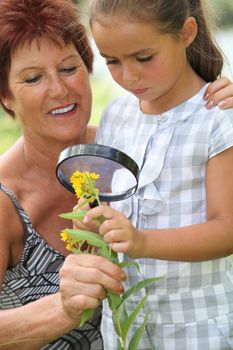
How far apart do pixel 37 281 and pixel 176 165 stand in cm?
93

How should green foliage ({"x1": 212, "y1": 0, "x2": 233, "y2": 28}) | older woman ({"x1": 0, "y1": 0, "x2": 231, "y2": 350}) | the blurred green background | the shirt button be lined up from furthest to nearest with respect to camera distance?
green foliage ({"x1": 212, "y1": 0, "x2": 233, "y2": 28}) < the blurred green background < older woman ({"x1": 0, "y1": 0, "x2": 231, "y2": 350}) < the shirt button

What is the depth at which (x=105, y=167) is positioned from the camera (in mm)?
2887

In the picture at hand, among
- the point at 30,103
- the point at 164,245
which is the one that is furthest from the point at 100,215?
the point at 30,103

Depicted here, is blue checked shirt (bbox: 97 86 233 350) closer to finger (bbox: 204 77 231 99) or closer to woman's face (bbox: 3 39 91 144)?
finger (bbox: 204 77 231 99)

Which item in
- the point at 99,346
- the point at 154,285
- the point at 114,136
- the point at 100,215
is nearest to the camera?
the point at 100,215

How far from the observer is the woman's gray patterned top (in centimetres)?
358

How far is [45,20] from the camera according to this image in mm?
3439

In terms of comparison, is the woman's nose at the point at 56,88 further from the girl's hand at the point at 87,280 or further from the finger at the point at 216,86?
the girl's hand at the point at 87,280

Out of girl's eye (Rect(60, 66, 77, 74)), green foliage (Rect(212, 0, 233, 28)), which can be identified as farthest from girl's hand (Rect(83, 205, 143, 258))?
green foliage (Rect(212, 0, 233, 28))

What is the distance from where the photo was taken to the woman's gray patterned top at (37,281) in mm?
3576

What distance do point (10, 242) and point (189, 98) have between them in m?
0.90

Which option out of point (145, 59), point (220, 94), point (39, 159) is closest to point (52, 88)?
point (39, 159)

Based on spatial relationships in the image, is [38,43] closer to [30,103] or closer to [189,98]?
[30,103]

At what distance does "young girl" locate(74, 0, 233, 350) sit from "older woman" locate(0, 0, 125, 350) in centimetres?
27
